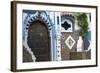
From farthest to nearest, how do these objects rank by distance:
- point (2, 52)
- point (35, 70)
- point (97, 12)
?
1. point (97, 12)
2. point (35, 70)
3. point (2, 52)

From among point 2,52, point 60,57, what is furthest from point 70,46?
point 2,52

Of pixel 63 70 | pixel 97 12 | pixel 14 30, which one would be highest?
pixel 97 12

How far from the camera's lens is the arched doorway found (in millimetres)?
1879

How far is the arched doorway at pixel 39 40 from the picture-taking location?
1879 mm

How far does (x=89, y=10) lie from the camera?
209 cm

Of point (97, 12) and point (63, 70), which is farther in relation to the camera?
point (97, 12)

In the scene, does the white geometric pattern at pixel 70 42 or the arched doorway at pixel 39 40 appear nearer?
the arched doorway at pixel 39 40

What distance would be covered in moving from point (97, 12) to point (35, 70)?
0.80 meters

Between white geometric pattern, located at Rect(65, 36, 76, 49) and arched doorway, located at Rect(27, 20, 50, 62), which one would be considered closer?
arched doorway, located at Rect(27, 20, 50, 62)

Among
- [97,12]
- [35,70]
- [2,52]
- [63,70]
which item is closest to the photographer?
[2,52]

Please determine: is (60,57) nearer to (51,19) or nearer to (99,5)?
(51,19)

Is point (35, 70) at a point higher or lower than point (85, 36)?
lower

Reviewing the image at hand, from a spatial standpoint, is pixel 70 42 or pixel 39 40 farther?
pixel 70 42

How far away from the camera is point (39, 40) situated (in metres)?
1.91
